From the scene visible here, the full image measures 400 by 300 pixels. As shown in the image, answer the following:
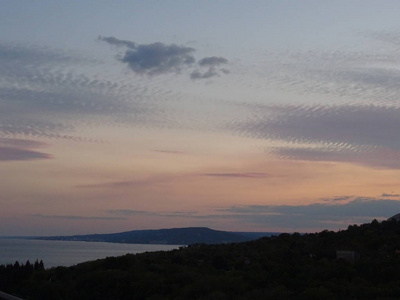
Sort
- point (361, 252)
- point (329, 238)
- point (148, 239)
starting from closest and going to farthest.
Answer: point (361, 252) < point (329, 238) < point (148, 239)

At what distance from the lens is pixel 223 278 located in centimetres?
1925

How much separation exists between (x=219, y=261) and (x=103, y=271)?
18.7 ft

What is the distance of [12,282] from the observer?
2111cm

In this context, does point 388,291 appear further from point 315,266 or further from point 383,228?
point 383,228

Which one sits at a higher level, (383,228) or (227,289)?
(383,228)

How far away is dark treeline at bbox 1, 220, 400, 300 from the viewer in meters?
17.5

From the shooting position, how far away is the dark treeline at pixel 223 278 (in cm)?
1748

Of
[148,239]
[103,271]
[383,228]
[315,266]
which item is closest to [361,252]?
[315,266]

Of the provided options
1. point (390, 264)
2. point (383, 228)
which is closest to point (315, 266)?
point (390, 264)

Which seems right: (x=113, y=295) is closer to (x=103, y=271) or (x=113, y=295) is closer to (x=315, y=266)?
(x=103, y=271)

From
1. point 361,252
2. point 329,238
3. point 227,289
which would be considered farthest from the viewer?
point 329,238

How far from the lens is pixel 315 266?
21.9m

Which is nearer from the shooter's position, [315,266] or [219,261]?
[315,266]

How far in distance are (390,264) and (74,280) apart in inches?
422
